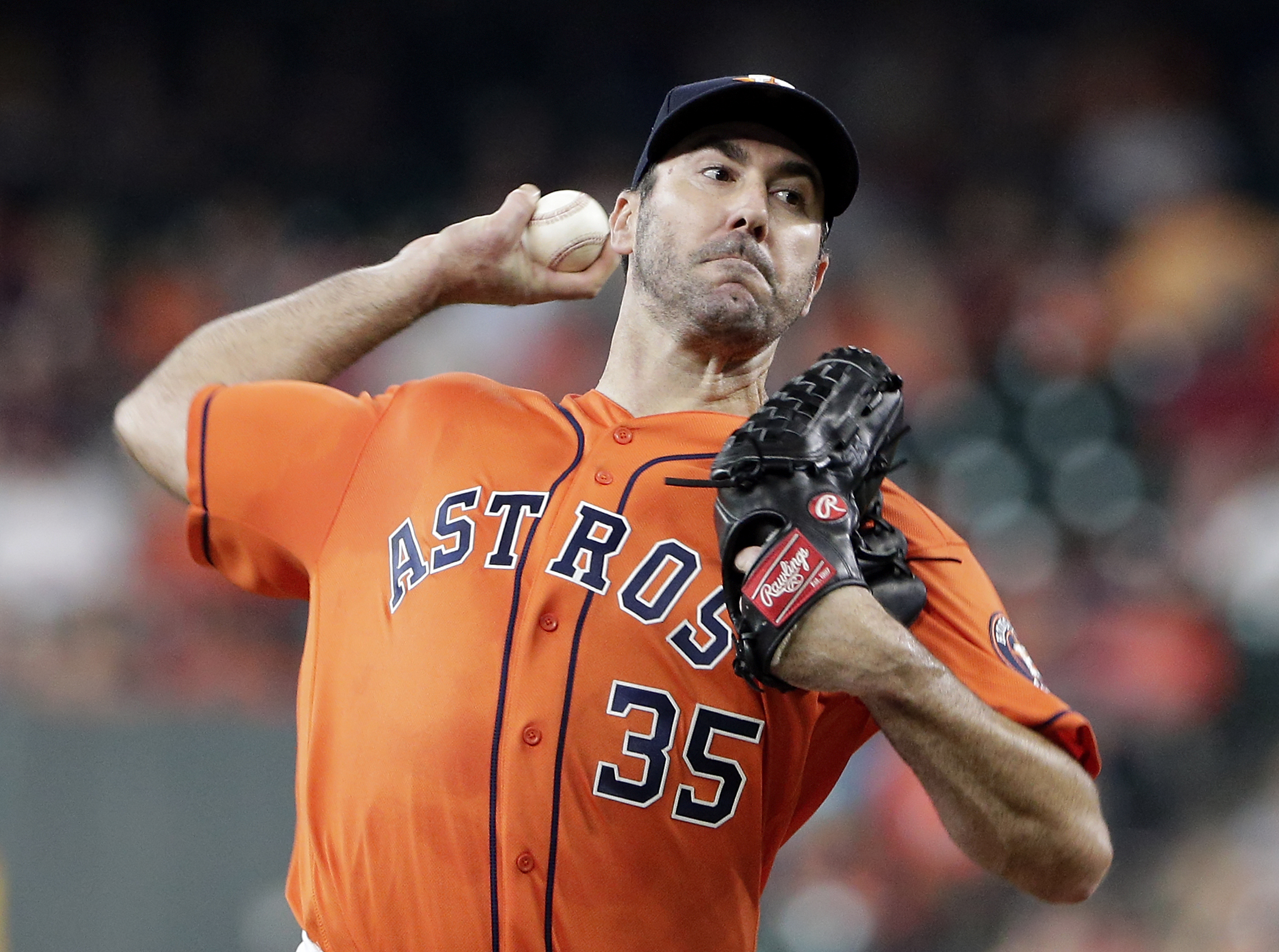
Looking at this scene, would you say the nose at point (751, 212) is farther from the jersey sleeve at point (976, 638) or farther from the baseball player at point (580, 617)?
the jersey sleeve at point (976, 638)

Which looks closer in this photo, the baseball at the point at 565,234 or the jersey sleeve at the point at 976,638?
the jersey sleeve at the point at 976,638

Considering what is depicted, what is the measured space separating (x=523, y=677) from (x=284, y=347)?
29.2 inches

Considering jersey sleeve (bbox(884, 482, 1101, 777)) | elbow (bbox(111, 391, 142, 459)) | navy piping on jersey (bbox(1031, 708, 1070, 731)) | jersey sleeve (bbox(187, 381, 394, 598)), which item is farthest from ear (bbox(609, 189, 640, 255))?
navy piping on jersey (bbox(1031, 708, 1070, 731))

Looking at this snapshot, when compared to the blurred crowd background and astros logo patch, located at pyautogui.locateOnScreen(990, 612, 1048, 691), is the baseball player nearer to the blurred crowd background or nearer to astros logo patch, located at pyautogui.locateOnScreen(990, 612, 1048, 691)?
astros logo patch, located at pyautogui.locateOnScreen(990, 612, 1048, 691)

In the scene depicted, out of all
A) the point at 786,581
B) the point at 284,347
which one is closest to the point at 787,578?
the point at 786,581

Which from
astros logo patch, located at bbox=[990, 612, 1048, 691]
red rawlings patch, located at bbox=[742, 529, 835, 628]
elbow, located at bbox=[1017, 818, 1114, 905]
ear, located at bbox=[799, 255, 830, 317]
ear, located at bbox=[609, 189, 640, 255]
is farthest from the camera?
ear, located at bbox=[609, 189, 640, 255]

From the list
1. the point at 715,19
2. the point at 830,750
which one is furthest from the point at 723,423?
the point at 715,19

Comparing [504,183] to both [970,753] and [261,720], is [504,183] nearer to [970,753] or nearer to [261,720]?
[261,720]

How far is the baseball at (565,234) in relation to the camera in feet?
7.77

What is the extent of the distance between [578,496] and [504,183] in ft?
18.5

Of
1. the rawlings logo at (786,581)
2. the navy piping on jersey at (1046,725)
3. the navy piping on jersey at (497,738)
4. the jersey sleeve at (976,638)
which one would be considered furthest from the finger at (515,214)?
the navy piping on jersey at (1046,725)

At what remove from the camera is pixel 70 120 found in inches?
310

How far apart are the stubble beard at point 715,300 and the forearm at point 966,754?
693 mm

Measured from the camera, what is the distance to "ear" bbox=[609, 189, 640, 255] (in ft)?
8.50
